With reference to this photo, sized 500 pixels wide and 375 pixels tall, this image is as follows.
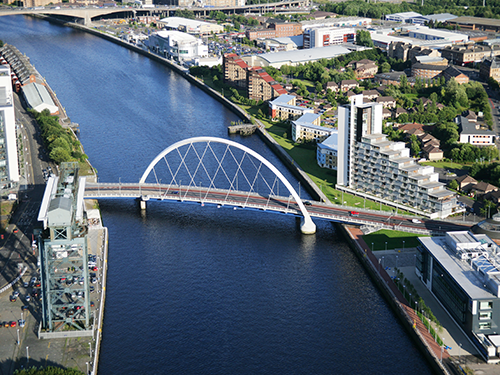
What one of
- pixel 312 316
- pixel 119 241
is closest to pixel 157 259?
pixel 119 241

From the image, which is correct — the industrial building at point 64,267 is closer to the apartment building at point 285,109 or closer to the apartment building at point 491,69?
the apartment building at point 285,109

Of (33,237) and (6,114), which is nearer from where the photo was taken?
(33,237)

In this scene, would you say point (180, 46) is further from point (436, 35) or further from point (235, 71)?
point (436, 35)

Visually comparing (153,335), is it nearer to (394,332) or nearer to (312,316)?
(312,316)

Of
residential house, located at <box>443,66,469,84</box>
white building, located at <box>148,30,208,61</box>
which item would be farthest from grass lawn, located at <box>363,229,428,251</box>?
white building, located at <box>148,30,208,61</box>

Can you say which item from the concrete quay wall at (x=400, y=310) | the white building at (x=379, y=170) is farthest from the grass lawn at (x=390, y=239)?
the white building at (x=379, y=170)

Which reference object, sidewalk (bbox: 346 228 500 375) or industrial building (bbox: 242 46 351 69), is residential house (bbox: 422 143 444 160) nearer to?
sidewalk (bbox: 346 228 500 375)

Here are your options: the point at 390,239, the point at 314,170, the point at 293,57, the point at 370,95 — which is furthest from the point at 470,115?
the point at 293,57
